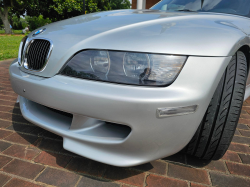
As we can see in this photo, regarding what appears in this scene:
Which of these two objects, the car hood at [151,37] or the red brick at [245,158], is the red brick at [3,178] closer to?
the car hood at [151,37]

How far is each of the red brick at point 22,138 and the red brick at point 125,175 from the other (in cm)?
78

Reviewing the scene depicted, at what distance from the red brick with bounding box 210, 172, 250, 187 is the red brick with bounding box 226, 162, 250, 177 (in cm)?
6

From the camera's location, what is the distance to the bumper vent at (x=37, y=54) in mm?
1311

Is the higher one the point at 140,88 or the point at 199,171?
the point at 140,88

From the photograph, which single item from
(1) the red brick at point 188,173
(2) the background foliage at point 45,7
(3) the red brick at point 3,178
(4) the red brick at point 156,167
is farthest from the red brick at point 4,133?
(2) the background foliage at point 45,7

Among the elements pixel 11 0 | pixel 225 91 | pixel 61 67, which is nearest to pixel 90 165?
pixel 61 67

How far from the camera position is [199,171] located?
1.36 meters

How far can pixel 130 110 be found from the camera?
3.20ft

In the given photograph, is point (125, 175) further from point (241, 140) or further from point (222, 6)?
point (222, 6)

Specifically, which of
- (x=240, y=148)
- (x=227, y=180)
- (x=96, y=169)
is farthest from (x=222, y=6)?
(x=96, y=169)

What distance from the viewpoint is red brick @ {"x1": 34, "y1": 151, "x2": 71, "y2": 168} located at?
54.9 inches

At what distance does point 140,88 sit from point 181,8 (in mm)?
1572

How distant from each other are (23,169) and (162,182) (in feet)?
3.18

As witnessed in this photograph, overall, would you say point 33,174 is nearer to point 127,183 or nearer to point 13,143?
point 13,143
